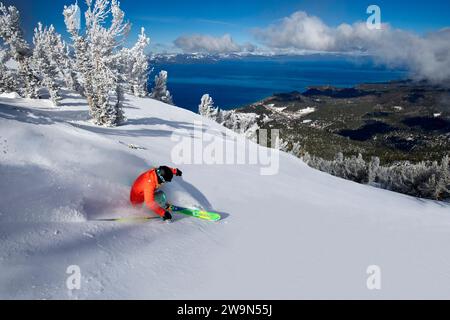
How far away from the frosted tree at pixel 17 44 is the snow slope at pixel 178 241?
24777 millimetres

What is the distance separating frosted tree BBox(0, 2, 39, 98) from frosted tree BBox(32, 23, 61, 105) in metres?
1.37

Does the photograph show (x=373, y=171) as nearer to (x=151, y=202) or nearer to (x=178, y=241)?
(x=178, y=241)

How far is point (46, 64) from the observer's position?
101 ft

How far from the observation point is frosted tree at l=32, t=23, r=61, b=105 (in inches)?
1122

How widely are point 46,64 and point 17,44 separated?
10.9 feet

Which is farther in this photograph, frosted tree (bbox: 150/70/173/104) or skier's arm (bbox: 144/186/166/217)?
frosted tree (bbox: 150/70/173/104)

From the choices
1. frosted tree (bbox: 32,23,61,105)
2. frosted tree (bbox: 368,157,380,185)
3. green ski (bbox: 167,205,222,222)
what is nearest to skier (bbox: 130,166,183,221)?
green ski (bbox: 167,205,222,222)

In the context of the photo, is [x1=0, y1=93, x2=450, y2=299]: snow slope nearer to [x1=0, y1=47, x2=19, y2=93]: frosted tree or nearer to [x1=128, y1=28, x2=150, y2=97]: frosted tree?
[x1=0, y1=47, x2=19, y2=93]: frosted tree

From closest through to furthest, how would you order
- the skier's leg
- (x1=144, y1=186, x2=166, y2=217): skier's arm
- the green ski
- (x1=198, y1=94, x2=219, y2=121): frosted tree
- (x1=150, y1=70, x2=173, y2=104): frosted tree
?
(x1=144, y1=186, x2=166, y2=217): skier's arm
the skier's leg
the green ski
(x1=198, y1=94, x2=219, y2=121): frosted tree
(x1=150, y1=70, x2=173, y2=104): frosted tree

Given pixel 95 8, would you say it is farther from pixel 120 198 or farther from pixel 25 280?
pixel 25 280

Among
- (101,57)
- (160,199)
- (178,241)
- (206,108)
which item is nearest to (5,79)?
(101,57)

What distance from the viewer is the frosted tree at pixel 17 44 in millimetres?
27531
